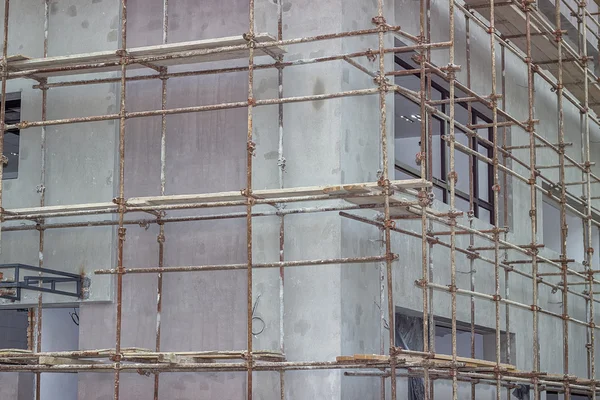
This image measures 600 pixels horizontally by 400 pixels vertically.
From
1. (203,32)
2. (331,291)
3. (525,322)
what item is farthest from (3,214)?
(525,322)

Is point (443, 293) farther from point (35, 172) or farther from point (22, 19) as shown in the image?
point (22, 19)

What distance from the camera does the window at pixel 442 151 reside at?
578 inches

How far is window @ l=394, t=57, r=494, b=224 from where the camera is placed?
14.7 m

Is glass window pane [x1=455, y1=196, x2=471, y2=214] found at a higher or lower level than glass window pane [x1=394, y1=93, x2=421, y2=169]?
lower

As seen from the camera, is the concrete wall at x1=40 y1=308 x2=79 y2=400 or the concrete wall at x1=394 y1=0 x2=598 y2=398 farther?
the concrete wall at x1=40 y1=308 x2=79 y2=400

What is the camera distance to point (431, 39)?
14461mm

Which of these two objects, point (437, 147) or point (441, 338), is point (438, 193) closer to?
point (437, 147)

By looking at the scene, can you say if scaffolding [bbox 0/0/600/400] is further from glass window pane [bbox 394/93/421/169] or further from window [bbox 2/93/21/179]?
glass window pane [bbox 394/93/421/169]

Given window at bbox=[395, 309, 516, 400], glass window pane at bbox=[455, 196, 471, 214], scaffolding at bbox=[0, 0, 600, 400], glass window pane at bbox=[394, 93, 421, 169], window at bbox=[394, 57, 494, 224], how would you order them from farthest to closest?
1. glass window pane at bbox=[455, 196, 471, 214]
2. glass window pane at bbox=[394, 93, 421, 169]
3. window at bbox=[394, 57, 494, 224]
4. window at bbox=[395, 309, 516, 400]
5. scaffolding at bbox=[0, 0, 600, 400]

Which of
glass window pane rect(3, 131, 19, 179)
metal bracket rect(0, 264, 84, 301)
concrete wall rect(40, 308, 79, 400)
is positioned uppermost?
glass window pane rect(3, 131, 19, 179)

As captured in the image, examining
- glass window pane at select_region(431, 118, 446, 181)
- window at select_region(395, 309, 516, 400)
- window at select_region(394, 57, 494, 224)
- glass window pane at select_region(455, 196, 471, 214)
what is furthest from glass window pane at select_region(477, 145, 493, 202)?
window at select_region(395, 309, 516, 400)

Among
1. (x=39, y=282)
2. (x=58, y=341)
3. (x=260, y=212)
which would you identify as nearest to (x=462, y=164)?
(x=260, y=212)

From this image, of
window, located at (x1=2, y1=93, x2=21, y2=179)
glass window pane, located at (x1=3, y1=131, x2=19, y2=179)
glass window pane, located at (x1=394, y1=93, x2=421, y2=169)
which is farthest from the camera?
glass window pane, located at (x1=394, y1=93, x2=421, y2=169)

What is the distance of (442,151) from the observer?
15391 mm
